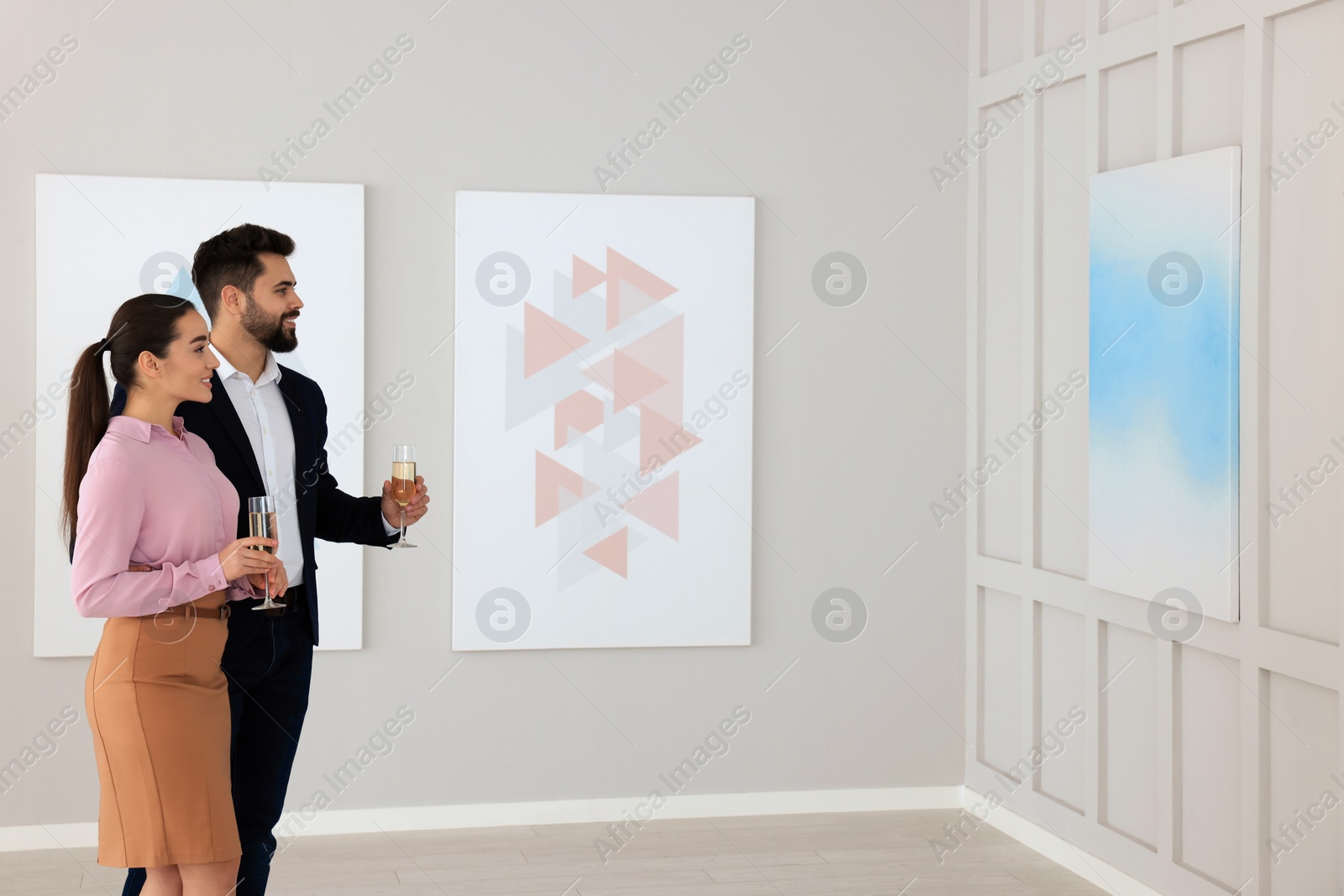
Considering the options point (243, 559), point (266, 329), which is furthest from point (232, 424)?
point (243, 559)

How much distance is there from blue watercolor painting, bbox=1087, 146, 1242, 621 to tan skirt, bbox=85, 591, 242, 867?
7.94 ft

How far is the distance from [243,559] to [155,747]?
0.35 metres

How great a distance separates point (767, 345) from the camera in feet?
14.2

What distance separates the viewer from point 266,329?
2.62 m

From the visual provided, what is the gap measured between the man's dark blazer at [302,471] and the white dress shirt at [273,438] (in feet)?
0.03

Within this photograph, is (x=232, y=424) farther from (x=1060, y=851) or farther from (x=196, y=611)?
(x=1060, y=851)

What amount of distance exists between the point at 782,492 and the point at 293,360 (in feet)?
5.72

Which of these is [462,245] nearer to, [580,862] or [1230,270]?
[580,862]

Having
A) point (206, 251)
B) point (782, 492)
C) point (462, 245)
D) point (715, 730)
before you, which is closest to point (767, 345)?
point (782, 492)

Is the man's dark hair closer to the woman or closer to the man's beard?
the man's beard

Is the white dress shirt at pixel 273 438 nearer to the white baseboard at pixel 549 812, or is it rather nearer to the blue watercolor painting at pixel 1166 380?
the white baseboard at pixel 549 812

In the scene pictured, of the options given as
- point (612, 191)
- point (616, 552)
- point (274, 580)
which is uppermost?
point (612, 191)

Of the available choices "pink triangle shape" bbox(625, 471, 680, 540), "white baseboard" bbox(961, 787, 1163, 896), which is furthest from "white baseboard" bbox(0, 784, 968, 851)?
"pink triangle shape" bbox(625, 471, 680, 540)

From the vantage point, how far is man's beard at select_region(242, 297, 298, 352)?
2.60 meters
